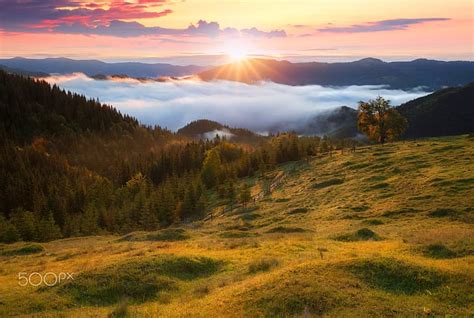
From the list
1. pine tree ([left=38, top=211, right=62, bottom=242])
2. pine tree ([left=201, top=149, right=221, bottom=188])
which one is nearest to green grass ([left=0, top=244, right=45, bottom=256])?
pine tree ([left=38, top=211, right=62, bottom=242])

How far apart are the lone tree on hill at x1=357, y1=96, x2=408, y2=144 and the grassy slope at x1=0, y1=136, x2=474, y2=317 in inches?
1555

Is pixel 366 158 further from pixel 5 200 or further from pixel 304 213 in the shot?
pixel 5 200

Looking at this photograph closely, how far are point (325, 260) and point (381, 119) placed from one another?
95564mm

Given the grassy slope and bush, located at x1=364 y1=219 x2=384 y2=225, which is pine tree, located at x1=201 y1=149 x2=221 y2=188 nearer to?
the grassy slope

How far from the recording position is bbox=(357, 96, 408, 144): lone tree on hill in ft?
365

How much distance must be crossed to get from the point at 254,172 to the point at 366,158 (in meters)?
47.7

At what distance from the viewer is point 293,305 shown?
1909 cm

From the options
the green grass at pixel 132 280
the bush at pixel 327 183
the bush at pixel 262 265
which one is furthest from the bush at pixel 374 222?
the bush at pixel 327 183

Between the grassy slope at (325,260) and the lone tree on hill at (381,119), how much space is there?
3950 centimetres

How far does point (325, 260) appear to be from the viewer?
25.4 m

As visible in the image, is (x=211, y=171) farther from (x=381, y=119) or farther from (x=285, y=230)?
(x=285, y=230)

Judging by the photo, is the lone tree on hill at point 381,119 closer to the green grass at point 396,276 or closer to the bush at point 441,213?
the bush at point 441,213

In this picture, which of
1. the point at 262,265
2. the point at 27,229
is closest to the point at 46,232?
the point at 27,229

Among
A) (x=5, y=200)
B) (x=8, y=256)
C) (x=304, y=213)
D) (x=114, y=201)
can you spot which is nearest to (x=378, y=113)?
(x=304, y=213)
